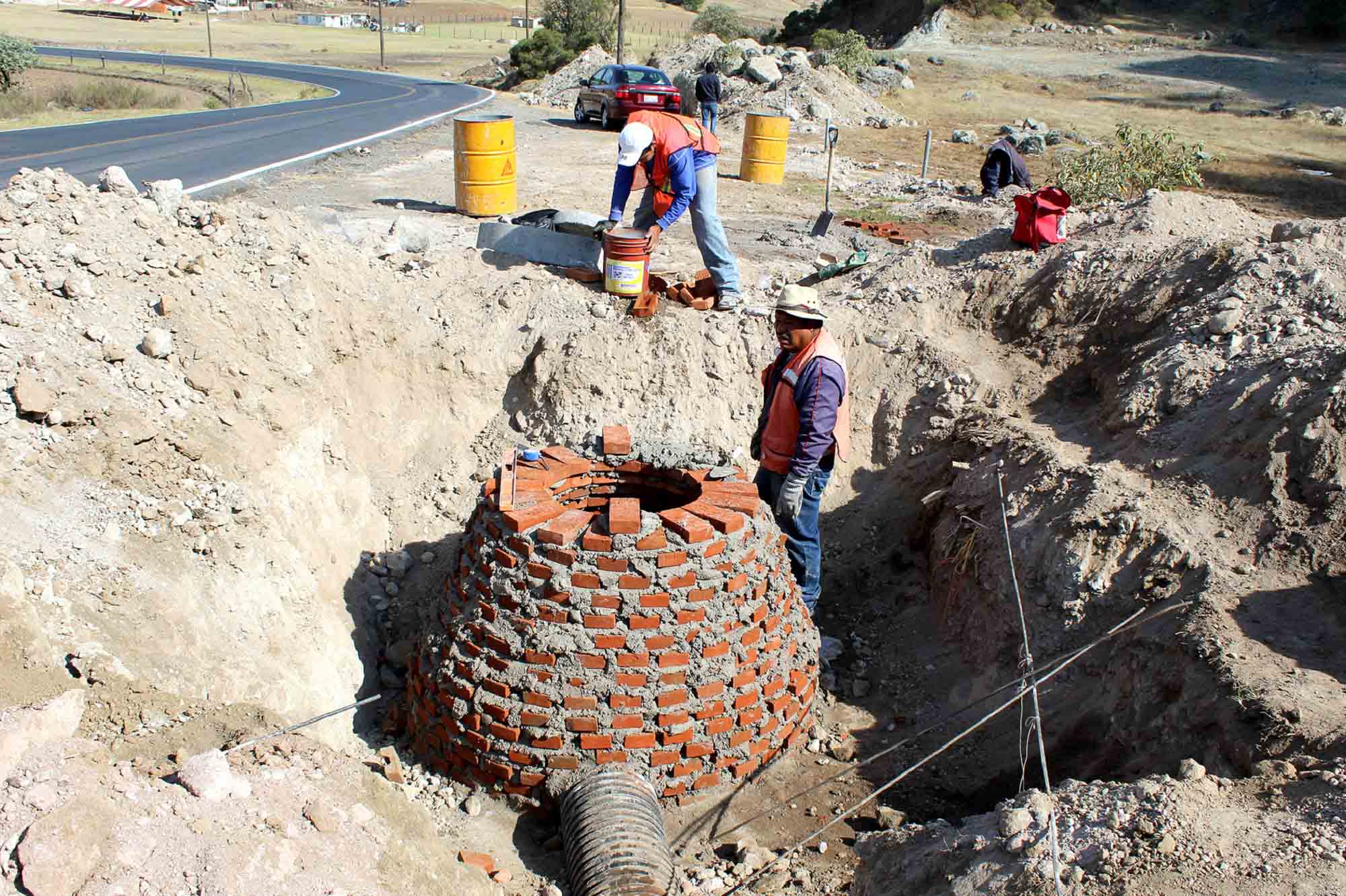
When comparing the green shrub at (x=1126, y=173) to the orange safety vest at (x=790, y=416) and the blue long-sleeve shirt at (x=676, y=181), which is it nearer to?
the blue long-sleeve shirt at (x=676, y=181)

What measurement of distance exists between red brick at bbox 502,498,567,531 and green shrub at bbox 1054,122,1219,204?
8.30m

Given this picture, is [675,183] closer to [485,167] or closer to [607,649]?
[485,167]

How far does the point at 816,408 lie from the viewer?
15.2 ft

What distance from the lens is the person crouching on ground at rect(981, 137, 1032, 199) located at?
41.4ft

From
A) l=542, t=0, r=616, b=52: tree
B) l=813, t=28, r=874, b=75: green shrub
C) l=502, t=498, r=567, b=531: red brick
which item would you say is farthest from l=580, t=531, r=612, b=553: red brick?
l=542, t=0, r=616, b=52: tree

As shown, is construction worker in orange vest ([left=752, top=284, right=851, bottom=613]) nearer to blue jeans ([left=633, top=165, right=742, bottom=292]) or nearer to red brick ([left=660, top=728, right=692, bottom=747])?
red brick ([left=660, top=728, right=692, bottom=747])

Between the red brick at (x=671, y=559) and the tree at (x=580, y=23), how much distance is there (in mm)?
30997

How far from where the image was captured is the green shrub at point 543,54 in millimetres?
30094

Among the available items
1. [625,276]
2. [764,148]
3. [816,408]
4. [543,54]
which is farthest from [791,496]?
[543,54]

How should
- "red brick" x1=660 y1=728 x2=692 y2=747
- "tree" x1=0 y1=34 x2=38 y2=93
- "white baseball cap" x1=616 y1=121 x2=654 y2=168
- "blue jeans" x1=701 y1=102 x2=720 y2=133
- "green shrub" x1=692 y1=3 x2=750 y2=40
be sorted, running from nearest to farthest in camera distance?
"red brick" x1=660 y1=728 x2=692 y2=747 < "white baseball cap" x1=616 y1=121 x2=654 y2=168 < "blue jeans" x1=701 y1=102 x2=720 y2=133 < "tree" x1=0 y1=34 x2=38 y2=93 < "green shrub" x1=692 y1=3 x2=750 y2=40

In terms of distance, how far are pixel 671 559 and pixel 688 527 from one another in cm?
16

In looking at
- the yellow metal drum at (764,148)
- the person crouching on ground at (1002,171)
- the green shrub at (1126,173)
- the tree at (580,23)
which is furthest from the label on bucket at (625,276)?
Answer: the tree at (580,23)

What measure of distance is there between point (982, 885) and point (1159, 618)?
1889mm

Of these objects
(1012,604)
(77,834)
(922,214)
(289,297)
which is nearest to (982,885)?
(1012,604)
